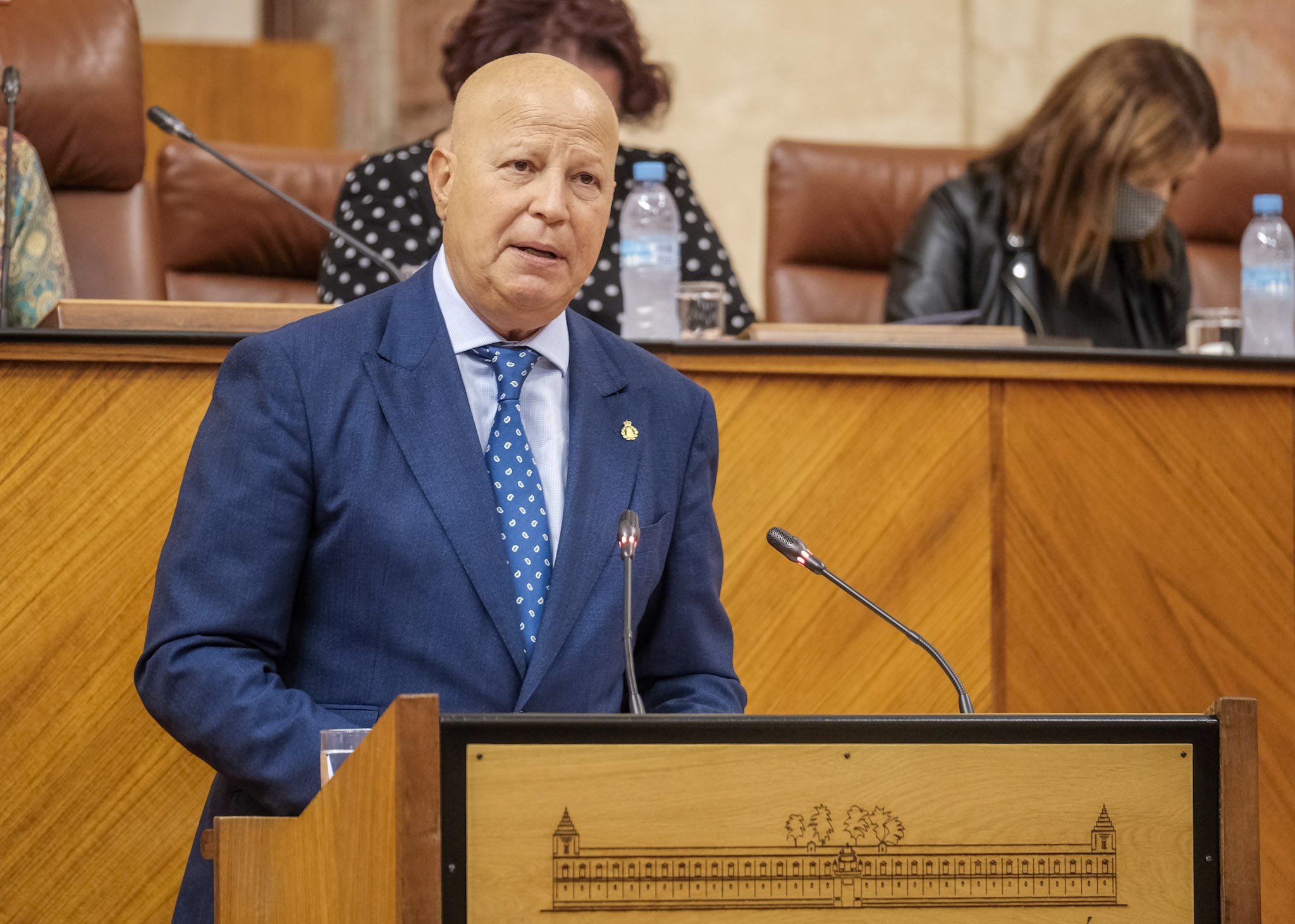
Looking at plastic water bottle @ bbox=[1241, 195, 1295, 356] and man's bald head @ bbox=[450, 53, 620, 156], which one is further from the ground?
man's bald head @ bbox=[450, 53, 620, 156]

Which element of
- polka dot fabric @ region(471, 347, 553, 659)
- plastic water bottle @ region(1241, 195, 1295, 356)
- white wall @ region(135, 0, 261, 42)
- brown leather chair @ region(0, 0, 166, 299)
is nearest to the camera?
polka dot fabric @ region(471, 347, 553, 659)

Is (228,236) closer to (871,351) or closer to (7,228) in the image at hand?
(7,228)

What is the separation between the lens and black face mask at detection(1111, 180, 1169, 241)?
297 cm

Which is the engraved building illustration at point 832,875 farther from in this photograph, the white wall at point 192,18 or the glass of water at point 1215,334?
the white wall at point 192,18

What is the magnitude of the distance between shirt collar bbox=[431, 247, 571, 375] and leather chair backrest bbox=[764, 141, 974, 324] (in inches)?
63.2

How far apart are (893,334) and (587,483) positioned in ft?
2.61

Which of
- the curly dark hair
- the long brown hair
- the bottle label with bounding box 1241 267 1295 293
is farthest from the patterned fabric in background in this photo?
the bottle label with bounding box 1241 267 1295 293

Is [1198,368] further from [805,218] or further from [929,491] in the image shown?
[805,218]

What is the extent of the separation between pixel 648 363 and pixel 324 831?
72 cm

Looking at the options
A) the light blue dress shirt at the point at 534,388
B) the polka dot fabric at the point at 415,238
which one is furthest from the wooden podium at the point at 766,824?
the polka dot fabric at the point at 415,238

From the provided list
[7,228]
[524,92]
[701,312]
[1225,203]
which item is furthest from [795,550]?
[1225,203]

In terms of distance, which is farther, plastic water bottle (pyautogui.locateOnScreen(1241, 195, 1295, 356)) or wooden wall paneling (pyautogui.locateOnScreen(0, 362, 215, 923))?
plastic water bottle (pyautogui.locateOnScreen(1241, 195, 1295, 356))

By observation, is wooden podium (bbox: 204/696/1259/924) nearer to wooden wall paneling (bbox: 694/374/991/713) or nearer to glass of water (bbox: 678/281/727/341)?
wooden wall paneling (bbox: 694/374/991/713)

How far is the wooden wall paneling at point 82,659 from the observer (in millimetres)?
1787
